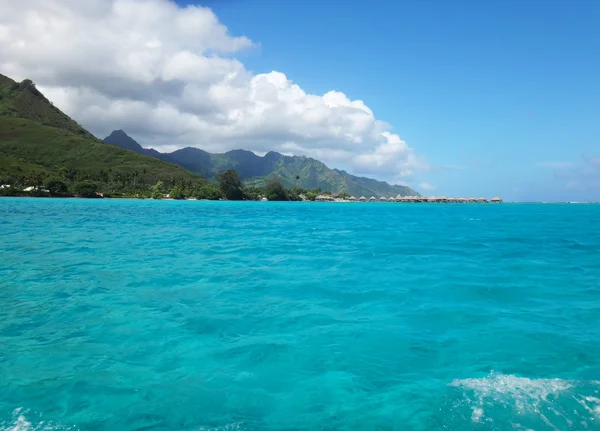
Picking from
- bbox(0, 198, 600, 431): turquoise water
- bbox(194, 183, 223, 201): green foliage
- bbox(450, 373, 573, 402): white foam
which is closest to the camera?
bbox(0, 198, 600, 431): turquoise water

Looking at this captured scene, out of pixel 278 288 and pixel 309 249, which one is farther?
pixel 309 249

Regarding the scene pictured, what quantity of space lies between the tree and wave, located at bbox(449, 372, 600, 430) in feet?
535

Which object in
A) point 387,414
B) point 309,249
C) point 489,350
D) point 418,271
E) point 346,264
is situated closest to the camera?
point 387,414

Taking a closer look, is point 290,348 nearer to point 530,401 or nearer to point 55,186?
point 530,401

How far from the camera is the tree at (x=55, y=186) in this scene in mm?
139375

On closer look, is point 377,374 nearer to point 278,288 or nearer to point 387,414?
point 387,414

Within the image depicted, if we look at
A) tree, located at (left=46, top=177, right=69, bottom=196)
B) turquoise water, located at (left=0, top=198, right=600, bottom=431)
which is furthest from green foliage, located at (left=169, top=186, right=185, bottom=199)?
turquoise water, located at (left=0, top=198, right=600, bottom=431)

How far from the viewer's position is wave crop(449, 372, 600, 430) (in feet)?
20.9

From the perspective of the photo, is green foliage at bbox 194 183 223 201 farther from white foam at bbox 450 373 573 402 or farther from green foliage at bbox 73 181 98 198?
white foam at bbox 450 373 573 402

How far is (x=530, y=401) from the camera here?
7.02 meters

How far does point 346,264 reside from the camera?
22172mm

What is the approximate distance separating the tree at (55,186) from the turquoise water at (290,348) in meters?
143

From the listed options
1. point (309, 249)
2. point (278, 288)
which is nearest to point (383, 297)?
point (278, 288)

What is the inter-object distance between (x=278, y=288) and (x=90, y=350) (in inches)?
322
